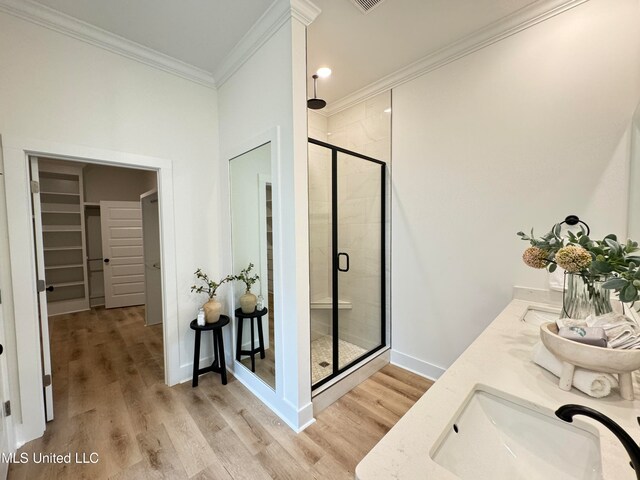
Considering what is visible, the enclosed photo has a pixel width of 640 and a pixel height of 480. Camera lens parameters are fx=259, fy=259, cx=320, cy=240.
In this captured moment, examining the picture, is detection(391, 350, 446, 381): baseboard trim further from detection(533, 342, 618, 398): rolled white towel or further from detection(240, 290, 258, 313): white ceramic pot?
detection(533, 342, 618, 398): rolled white towel

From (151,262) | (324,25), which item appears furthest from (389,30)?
(151,262)

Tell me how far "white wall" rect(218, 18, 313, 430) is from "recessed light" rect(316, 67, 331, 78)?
2.20 ft

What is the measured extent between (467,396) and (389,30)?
2362 mm

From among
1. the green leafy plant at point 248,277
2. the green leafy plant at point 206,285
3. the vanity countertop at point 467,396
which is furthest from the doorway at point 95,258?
the vanity countertop at point 467,396

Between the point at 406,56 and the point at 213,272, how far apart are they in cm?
267

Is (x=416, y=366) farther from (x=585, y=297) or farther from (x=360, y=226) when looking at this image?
(x=585, y=297)

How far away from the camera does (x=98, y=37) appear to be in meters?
1.93

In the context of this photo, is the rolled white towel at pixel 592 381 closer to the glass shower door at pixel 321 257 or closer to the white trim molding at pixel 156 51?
the glass shower door at pixel 321 257

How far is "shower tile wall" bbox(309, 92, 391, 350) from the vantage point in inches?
102

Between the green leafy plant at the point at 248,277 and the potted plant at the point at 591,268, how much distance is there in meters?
1.95

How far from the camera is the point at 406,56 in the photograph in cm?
225

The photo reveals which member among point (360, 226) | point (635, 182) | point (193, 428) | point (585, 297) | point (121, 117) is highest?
point (121, 117)

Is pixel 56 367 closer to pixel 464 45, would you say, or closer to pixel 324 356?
pixel 324 356

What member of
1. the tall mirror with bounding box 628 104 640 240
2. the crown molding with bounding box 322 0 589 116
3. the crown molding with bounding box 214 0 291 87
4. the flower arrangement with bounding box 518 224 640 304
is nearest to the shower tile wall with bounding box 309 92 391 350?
the crown molding with bounding box 322 0 589 116
